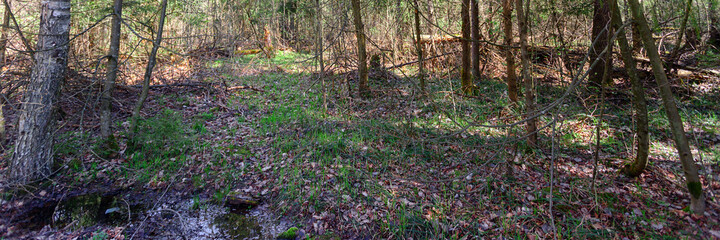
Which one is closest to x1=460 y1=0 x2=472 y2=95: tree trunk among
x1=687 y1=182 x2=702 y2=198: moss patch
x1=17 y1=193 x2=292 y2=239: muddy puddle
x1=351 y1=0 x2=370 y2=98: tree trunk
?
x1=351 y1=0 x2=370 y2=98: tree trunk

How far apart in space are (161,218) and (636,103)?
6214 mm

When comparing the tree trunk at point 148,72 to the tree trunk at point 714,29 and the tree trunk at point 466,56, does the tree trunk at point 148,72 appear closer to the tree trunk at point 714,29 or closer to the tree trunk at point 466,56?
the tree trunk at point 466,56

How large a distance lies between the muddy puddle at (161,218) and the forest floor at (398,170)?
0.23 ft

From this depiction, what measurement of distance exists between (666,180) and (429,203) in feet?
9.80

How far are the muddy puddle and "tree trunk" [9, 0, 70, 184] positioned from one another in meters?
0.75

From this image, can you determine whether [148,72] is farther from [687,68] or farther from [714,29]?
[714,29]

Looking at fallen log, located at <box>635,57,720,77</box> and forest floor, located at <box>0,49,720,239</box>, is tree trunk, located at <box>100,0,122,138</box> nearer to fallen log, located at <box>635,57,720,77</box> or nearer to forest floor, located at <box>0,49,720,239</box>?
forest floor, located at <box>0,49,720,239</box>

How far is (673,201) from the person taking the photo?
4.30 m

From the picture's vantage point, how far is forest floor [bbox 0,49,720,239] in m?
4.29

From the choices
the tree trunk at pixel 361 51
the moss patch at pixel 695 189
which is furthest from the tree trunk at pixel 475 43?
the moss patch at pixel 695 189

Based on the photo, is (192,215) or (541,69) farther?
(541,69)

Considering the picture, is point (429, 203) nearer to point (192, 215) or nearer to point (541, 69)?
point (192, 215)

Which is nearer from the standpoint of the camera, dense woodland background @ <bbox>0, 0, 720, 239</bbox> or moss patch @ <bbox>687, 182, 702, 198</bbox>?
moss patch @ <bbox>687, 182, 702, 198</bbox>

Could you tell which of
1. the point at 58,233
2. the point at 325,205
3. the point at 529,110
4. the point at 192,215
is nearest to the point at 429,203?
the point at 325,205
